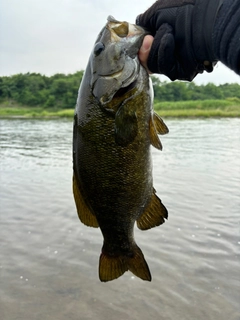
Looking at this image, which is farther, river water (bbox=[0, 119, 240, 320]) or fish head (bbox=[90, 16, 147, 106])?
river water (bbox=[0, 119, 240, 320])

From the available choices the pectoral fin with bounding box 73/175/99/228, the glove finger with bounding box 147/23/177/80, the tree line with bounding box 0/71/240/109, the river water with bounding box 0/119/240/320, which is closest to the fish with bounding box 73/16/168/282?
the pectoral fin with bounding box 73/175/99/228

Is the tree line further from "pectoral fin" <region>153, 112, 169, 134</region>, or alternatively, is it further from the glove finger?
the glove finger

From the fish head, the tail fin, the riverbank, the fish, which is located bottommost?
the riverbank

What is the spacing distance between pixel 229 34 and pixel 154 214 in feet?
4.37

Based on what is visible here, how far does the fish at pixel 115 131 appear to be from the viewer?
2.16m

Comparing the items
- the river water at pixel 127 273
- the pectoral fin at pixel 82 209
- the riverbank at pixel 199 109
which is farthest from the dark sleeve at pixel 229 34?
the riverbank at pixel 199 109

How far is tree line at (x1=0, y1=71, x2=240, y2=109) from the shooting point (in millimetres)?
58188

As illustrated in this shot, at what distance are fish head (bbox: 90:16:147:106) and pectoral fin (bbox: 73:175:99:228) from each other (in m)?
0.64

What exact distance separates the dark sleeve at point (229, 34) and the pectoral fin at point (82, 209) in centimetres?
125

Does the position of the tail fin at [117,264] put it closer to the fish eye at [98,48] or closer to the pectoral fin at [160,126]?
the pectoral fin at [160,126]

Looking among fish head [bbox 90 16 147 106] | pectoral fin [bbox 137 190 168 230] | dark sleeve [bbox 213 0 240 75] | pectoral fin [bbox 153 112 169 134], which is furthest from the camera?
pectoral fin [bbox 137 190 168 230]

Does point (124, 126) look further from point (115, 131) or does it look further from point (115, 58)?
point (115, 58)

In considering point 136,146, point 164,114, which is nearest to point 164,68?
point 136,146

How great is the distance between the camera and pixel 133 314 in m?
4.46
